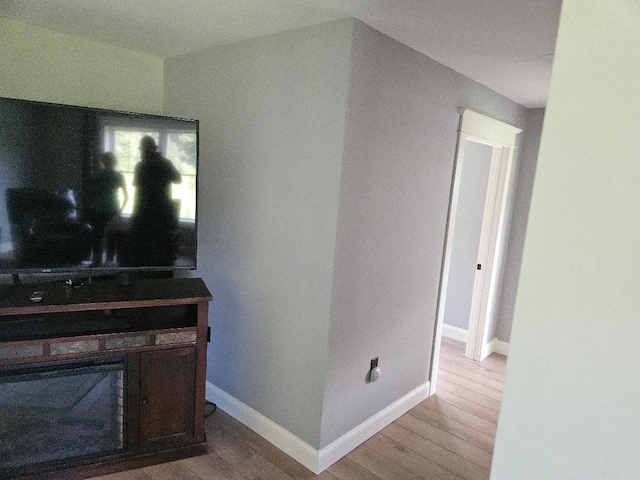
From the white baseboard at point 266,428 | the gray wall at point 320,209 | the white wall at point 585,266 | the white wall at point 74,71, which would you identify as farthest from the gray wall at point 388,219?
the white wall at point 74,71

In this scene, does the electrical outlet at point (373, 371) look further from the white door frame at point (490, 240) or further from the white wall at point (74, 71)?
the white wall at point (74, 71)

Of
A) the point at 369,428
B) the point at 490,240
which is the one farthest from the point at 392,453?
the point at 490,240

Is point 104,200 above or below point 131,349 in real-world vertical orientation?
above

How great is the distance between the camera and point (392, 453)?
2.39 metres

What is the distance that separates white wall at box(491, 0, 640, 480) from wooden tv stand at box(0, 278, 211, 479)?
1635 mm

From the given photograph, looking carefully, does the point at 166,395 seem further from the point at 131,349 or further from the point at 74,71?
the point at 74,71

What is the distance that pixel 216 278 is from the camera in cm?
271

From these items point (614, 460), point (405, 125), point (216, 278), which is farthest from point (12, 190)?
point (614, 460)

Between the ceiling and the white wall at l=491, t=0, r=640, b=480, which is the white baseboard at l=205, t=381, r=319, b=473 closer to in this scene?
the white wall at l=491, t=0, r=640, b=480

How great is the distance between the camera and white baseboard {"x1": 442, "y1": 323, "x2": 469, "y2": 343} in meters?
4.21

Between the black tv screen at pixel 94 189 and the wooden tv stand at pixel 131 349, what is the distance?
18cm

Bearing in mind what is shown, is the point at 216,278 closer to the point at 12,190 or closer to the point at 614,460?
the point at 12,190

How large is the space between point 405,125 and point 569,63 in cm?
148

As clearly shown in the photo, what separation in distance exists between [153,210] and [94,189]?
28 cm
